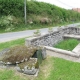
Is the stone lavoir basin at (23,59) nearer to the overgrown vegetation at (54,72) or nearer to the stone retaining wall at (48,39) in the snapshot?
the overgrown vegetation at (54,72)

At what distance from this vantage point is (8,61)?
6.41 m

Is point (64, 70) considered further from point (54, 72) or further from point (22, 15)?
point (22, 15)

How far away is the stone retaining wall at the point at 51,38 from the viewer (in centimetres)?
899

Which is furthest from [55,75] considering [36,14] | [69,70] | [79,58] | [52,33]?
[36,14]

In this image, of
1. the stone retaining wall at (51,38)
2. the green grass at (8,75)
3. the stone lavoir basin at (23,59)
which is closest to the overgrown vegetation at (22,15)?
A: the stone retaining wall at (51,38)

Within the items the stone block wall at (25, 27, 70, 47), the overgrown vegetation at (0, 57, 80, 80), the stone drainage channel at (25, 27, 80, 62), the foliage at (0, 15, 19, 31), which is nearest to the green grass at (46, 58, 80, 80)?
the overgrown vegetation at (0, 57, 80, 80)

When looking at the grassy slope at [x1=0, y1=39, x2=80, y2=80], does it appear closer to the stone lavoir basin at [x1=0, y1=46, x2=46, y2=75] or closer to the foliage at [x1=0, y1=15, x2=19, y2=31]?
the stone lavoir basin at [x1=0, y1=46, x2=46, y2=75]

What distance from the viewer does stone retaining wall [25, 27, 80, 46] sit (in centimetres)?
899

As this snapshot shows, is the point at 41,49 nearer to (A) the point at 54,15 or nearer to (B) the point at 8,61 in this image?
(B) the point at 8,61

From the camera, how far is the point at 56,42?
43.4ft

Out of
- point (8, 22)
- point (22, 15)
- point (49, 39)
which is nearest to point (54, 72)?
point (49, 39)

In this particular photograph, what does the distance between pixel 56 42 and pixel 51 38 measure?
4.05 ft

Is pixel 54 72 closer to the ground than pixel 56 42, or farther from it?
closer to the ground

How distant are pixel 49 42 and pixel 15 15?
1251 centimetres
